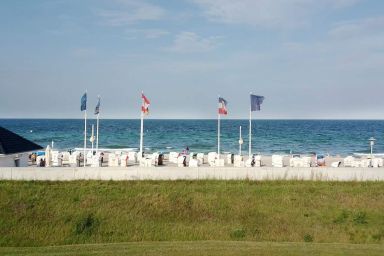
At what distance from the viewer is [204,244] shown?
14.1 m

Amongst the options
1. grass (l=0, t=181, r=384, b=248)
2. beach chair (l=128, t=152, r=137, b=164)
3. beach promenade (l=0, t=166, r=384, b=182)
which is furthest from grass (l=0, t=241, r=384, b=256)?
beach chair (l=128, t=152, r=137, b=164)

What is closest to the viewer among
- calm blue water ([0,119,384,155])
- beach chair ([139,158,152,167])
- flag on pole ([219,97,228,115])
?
beach chair ([139,158,152,167])

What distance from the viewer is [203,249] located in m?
13.5

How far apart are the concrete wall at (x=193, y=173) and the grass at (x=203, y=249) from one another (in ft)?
21.2

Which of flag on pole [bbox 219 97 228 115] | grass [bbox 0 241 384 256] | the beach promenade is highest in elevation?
flag on pole [bbox 219 97 228 115]

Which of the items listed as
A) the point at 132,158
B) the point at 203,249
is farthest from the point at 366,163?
the point at 203,249

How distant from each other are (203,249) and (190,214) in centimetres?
404

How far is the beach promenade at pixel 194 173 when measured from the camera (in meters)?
20.2

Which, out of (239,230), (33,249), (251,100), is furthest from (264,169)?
(33,249)

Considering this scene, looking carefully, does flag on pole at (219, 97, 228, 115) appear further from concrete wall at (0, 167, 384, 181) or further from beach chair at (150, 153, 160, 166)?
concrete wall at (0, 167, 384, 181)

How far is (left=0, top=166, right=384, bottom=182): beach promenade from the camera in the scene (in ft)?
66.4

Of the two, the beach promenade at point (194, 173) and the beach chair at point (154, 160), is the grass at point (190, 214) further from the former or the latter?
the beach chair at point (154, 160)

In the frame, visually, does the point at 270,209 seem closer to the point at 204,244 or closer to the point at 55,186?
the point at 204,244

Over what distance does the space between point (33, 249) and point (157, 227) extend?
13.6ft
